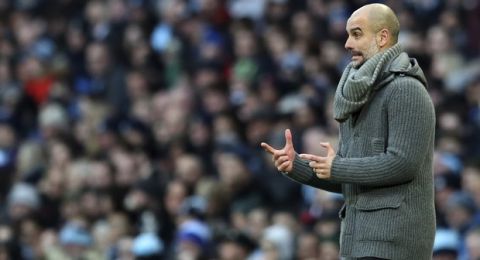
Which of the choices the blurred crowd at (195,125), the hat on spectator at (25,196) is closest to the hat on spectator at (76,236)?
the blurred crowd at (195,125)

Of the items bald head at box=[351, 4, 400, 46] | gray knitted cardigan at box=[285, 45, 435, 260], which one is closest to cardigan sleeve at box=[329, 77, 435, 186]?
gray knitted cardigan at box=[285, 45, 435, 260]

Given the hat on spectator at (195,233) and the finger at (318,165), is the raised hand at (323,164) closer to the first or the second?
the finger at (318,165)

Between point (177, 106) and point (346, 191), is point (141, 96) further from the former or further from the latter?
point (346, 191)

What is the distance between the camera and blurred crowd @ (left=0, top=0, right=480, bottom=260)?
1120cm

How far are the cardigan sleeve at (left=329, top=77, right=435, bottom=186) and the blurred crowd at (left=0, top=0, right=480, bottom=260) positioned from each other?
3.91m

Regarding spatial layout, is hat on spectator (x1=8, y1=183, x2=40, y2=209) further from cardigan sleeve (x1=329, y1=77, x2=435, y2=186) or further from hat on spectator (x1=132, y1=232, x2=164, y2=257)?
cardigan sleeve (x1=329, y1=77, x2=435, y2=186)

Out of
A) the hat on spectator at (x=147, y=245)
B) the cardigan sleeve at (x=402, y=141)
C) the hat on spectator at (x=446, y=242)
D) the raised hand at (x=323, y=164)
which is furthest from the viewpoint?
the hat on spectator at (x=147, y=245)

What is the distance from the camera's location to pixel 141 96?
15.3 meters

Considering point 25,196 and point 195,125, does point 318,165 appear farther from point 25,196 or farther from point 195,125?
point 25,196

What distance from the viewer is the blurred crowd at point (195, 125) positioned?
36.7ft

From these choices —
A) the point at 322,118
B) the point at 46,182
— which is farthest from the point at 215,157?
the point at 46,182

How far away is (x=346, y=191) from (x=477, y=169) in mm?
4804

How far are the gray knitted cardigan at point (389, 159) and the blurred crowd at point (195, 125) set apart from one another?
12.5 ft

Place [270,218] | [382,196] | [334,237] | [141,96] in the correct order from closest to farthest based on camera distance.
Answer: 1. [382,196]
2. [334,237]
3. [270,218]
4. [141,96]
